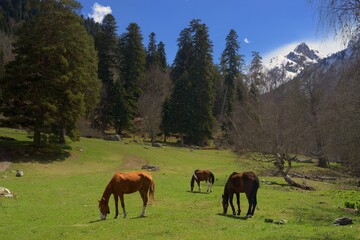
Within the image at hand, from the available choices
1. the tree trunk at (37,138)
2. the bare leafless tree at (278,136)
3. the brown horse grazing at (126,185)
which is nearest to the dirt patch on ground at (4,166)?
the tree trunk at (37,138)

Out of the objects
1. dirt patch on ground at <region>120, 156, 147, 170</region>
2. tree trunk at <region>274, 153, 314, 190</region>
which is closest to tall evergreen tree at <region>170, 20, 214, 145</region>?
dirt patch on ground at <region>120, 156, 147, 170</region>

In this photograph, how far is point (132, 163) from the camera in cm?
3859

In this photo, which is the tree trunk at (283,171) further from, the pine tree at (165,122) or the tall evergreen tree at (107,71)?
the tall evergreen tree at (107,71)

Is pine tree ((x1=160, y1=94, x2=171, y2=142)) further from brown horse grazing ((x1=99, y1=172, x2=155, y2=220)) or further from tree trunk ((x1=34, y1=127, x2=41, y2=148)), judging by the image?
brown horse grazing ((x1=99, y1=172, x2=155, y2=220))

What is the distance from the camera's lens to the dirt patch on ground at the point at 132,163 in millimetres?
36291

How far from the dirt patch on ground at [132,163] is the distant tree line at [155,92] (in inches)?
233

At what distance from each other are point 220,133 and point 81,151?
39491 mm

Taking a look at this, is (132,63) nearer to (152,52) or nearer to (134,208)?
(152,52)

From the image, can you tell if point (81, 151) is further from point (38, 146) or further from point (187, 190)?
point (187, 190)

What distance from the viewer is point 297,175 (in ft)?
112

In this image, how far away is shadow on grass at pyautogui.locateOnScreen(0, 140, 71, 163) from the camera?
32.2 m

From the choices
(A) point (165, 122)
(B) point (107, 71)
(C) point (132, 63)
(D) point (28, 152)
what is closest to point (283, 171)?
(D) point (28, 152)

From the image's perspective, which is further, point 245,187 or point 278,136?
point 278,136

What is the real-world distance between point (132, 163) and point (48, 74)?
41.8ft
